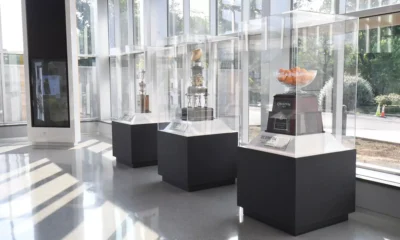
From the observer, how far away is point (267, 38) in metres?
3.89

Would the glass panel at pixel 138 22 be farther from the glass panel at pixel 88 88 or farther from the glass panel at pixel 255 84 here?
the glass panel at pixel 255 84

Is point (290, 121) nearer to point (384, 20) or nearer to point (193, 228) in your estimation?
point (193, 228)

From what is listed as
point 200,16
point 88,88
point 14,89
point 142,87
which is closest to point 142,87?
point 142,87

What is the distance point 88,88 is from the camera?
10930mm

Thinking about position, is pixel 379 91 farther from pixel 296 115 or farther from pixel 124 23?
pixel 124 23

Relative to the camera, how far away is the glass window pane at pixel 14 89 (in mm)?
9930

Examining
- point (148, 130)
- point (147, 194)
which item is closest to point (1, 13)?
point (148, 130)

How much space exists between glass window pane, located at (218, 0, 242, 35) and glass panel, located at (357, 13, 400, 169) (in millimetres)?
2321

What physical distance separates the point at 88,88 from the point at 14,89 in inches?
77.2

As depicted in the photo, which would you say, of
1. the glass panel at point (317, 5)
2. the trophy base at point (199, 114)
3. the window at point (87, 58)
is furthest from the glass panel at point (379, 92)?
the window at point (87, 58)

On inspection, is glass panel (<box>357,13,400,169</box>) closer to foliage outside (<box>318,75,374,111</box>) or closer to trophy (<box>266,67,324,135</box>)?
foliage outside (<box>318,75,374,111</box>)

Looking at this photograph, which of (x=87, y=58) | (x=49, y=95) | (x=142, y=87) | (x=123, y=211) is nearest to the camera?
(x=123, y=211)

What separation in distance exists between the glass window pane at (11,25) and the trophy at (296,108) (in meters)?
8.60

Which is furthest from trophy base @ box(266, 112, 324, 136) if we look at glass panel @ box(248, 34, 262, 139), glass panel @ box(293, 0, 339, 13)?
glass panel @ box(293, 0, 339, 13)
